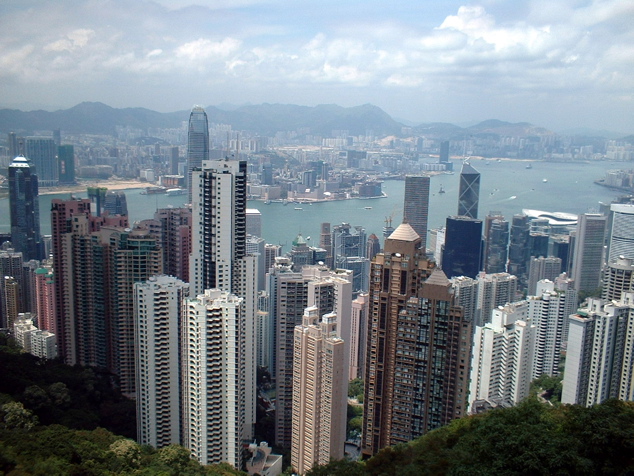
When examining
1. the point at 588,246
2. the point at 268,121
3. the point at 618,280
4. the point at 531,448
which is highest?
the point at 268,121

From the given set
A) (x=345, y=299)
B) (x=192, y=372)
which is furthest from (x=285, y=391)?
(x=192, y=372)

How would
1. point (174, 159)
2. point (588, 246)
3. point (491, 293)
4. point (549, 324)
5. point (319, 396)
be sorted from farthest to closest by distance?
point (588, 246)
point (174, 159)
point (491, 293)
point (549, 324)
point (319, 396)

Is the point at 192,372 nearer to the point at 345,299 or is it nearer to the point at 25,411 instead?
the point at 25,411

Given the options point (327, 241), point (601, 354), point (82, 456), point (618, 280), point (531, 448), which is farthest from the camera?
point (327, 241)

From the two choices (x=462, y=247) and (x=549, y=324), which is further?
(x=462, y=247)

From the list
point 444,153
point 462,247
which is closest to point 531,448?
point 462,247

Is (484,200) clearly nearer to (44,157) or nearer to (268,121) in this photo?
(268,121)

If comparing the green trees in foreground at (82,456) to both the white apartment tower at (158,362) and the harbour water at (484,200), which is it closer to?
the white apartment tower at (158,362)

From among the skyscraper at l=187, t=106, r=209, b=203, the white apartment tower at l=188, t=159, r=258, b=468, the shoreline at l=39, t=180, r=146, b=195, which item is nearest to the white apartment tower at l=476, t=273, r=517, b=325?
the white apartment tower at l=188, t=159, r=258, b=468
